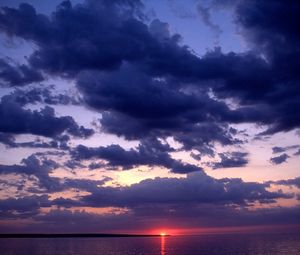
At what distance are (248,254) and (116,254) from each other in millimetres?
64689

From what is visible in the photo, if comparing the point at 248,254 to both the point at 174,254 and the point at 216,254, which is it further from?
the point at 174,254

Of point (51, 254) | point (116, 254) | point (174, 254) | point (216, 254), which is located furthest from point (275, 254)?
point (51, 254)

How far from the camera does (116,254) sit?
18750 centimetres

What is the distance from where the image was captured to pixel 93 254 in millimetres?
187625

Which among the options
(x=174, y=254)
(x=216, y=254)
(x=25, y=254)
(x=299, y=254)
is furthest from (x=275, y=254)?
(x=25, y=254)

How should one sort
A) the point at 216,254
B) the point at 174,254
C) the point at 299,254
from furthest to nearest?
the point at 174,254 → the point at 216,254 → the point at 299,254

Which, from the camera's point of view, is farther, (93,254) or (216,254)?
(93,254)

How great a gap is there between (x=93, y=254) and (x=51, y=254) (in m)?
20.7

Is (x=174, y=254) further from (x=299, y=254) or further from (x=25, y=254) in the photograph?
(x=25, y=254)

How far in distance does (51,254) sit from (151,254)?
50.0 m

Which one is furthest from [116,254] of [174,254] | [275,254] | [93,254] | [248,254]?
[275,254]

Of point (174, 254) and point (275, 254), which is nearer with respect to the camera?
point (275, 254)

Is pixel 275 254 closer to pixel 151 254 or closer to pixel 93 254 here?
pixel 151 254

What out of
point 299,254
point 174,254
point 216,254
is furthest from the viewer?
point 174,254
